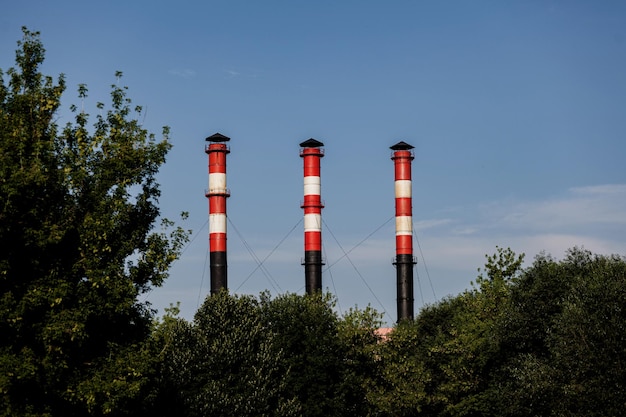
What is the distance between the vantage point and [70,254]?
37.4 metres

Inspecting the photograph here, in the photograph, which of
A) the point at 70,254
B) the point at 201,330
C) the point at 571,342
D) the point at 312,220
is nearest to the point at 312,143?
the point at 312,220

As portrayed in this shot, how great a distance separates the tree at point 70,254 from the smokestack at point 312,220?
4778 cm

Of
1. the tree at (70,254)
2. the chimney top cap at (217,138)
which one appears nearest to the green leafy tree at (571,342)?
the tree at (70,254)

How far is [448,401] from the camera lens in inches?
2975

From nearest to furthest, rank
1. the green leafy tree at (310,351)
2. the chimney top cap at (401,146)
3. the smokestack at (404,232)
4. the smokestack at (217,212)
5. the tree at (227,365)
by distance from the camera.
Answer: the tree at (227,365) < the green leafy tree at (310,351) < the smokestack at (217,212) < the smokestack at (404,232) < the chimney top cap at (401,146)

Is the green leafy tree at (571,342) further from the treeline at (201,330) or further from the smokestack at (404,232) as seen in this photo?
the smokestack at (404,232)

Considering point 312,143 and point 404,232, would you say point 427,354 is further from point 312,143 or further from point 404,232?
point 312,143

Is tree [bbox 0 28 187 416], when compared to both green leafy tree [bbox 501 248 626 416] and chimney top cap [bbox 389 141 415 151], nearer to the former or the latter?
green leafy tree [bbox 501 248 626 416]

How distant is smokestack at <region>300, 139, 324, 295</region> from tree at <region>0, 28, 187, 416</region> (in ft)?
157

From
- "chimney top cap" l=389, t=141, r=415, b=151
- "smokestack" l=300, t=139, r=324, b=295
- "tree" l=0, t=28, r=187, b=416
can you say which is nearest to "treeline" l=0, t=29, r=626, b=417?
"tree" l=0, t=28, r=187, b=416

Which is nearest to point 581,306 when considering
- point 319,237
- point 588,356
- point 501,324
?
point 588,356

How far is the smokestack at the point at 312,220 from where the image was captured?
88.1 meters

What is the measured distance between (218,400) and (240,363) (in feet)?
12.3

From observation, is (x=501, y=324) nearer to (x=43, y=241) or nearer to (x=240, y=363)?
(x=240, y=363)
